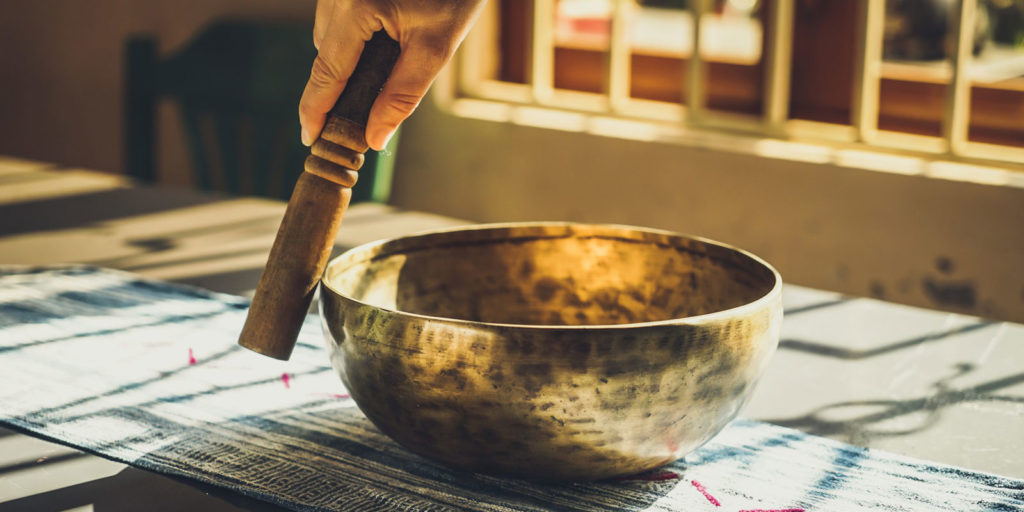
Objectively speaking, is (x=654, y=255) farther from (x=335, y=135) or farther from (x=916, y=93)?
(x=916, y=93)

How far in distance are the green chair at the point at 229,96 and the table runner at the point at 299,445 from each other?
1.23 metres

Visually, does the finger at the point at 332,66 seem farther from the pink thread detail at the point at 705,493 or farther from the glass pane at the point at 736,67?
the glass pane at the point at 736,67

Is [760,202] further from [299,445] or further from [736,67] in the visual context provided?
[299,445]

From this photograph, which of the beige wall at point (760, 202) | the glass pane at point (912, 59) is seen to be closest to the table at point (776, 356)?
the beige wall at point (760, 202)

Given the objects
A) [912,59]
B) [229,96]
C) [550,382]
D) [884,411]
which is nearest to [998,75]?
[912,59]

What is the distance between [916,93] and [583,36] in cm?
94

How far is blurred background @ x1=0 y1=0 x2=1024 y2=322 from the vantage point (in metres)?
2.13

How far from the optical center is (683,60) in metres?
2.65

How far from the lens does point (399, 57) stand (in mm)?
653

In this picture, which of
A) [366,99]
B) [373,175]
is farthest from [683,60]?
[366,99]

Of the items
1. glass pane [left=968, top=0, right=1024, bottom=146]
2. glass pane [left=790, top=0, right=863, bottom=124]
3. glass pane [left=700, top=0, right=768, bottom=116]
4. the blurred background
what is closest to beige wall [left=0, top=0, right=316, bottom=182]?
the blurred background

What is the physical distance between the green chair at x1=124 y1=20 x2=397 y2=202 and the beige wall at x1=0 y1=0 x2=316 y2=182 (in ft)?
3.17

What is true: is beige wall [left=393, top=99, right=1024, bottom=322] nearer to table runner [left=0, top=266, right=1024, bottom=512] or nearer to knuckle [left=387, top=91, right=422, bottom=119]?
table runner [left=0, top=266, right=1024, bottom=512]

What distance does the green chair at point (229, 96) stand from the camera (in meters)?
2.17
